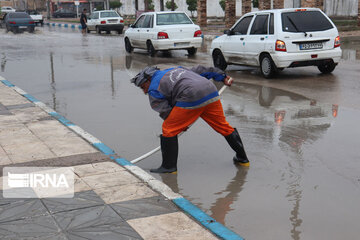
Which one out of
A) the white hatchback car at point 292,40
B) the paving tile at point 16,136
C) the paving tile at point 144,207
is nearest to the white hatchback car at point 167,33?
the white hatchback car at point 292,40

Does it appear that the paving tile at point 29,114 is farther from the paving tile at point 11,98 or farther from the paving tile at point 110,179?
the paving tile at point 110,179

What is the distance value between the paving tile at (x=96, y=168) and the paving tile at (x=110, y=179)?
0.37 ft

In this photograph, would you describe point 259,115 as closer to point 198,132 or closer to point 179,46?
point 198,132

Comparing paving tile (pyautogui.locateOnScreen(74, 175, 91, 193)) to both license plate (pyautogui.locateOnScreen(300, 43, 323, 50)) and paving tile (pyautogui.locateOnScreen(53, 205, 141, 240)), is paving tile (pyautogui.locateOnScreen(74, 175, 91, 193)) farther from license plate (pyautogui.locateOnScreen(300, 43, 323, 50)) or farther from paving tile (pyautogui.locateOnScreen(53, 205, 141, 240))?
license plate (pyautogui.locateOnScreen(300, 43, 323, 50))

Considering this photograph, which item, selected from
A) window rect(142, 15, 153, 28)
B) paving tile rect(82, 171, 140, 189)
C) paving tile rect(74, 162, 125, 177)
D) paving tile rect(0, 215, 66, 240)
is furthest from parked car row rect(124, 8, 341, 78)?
paving tile rect(0, 215, 66, 240)

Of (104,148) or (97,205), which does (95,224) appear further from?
(104,148)

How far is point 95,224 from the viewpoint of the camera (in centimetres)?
433

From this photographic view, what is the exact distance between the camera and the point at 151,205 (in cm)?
477

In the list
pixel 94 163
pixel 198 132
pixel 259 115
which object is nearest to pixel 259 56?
pixel 259 115

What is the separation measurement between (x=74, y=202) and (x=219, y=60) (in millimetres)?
10751

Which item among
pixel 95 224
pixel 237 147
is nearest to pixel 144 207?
pixel 95 224

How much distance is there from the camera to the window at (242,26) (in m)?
13.7

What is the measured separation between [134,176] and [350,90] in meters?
6.62

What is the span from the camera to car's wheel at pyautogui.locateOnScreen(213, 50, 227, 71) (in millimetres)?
14906
